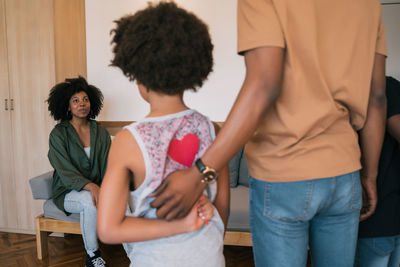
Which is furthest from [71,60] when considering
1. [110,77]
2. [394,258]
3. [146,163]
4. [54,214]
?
[394,258]

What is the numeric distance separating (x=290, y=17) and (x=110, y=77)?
2942mm

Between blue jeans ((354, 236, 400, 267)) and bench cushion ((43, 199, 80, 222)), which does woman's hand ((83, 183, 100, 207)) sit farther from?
blue jeans ((354, 236, 400, 267))

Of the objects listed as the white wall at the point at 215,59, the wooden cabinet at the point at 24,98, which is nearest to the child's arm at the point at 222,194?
the white wall at the point at 215,59

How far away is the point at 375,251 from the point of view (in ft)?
3.79

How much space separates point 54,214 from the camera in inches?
101

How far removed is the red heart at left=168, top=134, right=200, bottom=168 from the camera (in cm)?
83

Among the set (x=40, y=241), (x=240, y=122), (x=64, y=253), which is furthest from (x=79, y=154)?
(x=240, y=122)

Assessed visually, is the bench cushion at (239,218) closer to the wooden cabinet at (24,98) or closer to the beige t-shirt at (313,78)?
the beige t-shirt at (313,78)

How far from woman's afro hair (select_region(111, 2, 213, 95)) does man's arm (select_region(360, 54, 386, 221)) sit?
1.64 ft

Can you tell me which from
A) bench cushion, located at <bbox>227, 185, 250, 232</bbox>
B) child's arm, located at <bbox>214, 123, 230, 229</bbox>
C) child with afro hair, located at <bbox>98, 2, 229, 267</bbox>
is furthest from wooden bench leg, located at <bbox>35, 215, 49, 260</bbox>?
child's arm, located at <bbox>214, 123, 230, 229</bbox>

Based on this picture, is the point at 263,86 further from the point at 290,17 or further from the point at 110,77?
the point at 110,77

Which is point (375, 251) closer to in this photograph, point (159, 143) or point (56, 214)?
point (159, 143)

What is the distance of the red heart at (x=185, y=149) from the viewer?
0.83 m

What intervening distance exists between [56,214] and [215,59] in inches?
78.0
